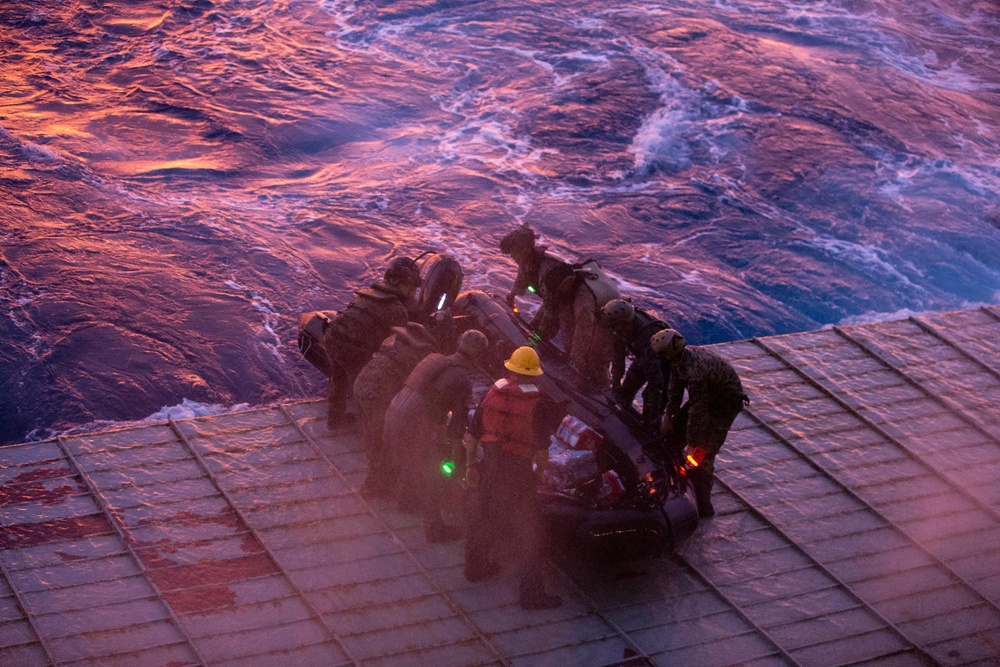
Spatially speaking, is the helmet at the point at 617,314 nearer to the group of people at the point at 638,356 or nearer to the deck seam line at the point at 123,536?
the group of people at the point at 638,356

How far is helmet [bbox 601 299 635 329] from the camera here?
8.95 meters

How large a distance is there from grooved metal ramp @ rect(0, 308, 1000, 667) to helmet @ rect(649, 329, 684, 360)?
5.26ft

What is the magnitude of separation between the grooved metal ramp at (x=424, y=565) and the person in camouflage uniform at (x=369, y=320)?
2.79 feet

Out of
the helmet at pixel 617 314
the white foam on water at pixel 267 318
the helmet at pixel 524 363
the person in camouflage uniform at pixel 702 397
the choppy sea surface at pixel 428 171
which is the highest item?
the helmet at pixel 524 363

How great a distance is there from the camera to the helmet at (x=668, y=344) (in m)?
8.14

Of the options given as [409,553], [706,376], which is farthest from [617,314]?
[409,553]

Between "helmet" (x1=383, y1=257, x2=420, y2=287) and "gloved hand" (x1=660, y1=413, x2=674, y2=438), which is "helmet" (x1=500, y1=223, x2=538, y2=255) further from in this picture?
"gloved hand" (x1=660, y1=413, x2=674, y2=438)

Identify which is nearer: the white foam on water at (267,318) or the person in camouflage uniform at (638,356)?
the person in camouflage uniform at (638,356)

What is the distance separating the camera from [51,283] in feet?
56.4

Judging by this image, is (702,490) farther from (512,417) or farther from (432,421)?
(432,421)

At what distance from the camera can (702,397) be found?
8.33 metres

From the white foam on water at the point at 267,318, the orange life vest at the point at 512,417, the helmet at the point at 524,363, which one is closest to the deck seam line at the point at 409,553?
the orange life vest at the point at 512,417

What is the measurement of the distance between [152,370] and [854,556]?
11078mm

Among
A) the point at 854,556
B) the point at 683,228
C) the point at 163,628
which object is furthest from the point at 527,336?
the point at 683,228
